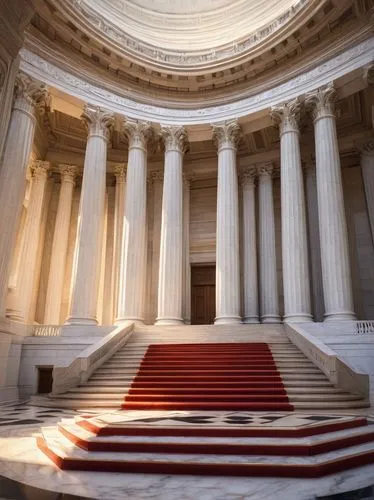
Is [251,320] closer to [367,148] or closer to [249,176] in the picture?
[249,176]

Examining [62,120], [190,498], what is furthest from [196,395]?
[62,120]

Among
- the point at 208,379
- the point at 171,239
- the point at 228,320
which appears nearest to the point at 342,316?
the point at 228,320

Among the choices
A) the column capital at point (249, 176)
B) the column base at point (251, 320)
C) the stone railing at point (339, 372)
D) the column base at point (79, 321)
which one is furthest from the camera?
the column capital at point (249, 176)

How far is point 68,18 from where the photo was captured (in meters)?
17.3

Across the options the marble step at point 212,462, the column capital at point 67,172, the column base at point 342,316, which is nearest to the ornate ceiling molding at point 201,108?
the column capital at point 67,172

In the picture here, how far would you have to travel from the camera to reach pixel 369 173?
68.7 feet

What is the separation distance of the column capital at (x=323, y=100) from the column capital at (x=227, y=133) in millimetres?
4005

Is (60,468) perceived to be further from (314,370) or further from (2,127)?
(314,370)

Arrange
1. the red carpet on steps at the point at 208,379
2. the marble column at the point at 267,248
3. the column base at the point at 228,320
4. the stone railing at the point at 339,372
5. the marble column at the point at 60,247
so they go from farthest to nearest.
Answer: the marble column at the point at 60,247
the marble column at the point at 267,248
the column base at the point at 228,320
the stone railing at the point at 339,372
the red carpet on steps at the point at 208,379

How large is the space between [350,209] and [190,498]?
2066 centimetres

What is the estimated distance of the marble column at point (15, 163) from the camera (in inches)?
579

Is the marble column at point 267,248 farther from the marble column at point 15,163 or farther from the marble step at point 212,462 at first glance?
the marble step at point 212,462

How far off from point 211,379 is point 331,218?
8885mm

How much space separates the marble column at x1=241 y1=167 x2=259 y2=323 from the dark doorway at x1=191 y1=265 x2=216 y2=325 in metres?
2.64
